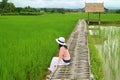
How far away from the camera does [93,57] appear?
691cm

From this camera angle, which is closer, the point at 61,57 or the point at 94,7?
the point at 61,57

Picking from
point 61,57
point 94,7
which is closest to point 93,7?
point 94,7

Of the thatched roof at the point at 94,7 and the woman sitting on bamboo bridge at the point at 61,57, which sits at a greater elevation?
the woman sitting on bamboo bridge at the point at 61,57

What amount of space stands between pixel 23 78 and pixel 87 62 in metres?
1.99

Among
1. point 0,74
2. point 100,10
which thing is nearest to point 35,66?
point 0,74

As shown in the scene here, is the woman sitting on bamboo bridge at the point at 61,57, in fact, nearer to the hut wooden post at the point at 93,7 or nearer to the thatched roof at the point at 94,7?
the hut wooden post at the point at 93,7

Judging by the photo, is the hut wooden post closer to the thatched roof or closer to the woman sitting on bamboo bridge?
the thatched roof

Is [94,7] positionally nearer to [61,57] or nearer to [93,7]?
[93,7]

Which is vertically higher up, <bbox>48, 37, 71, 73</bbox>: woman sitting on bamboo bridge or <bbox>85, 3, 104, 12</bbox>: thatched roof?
<bbox>48, 37, 71, 73</bbox>: woman sitting on bamboo bridge

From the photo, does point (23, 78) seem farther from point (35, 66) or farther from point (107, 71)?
point (107, 71)

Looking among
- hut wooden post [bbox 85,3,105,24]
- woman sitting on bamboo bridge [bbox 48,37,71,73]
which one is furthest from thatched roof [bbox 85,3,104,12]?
woman sitting on bamboo bridge [bbox 48,37,71,73]

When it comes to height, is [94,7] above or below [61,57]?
below

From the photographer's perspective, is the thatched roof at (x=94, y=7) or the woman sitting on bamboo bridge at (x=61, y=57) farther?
the thatched roof at (x=94, y=7)

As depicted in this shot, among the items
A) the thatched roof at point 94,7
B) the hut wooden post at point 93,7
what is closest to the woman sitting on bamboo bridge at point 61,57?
the hut wooden post at point 93,7
